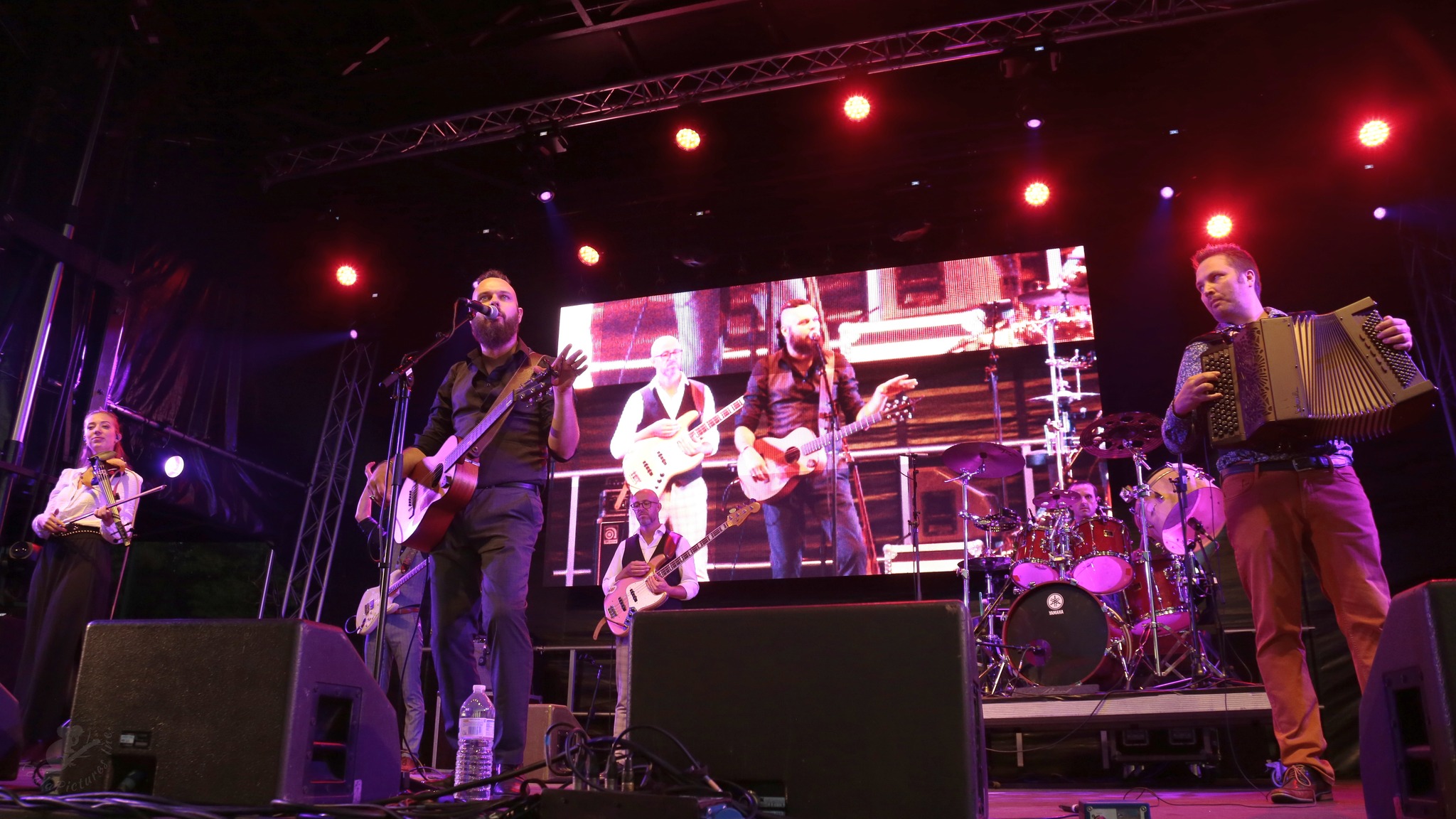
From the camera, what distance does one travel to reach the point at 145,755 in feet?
7.18

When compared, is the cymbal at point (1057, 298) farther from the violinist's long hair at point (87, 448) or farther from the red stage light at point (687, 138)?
the violinist's long hair at point (87, 448)

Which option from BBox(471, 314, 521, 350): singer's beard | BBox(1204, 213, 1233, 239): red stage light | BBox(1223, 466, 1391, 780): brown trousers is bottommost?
BBox(1223, 466, 1391, 780): brown trousers

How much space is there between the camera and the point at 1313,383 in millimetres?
3289

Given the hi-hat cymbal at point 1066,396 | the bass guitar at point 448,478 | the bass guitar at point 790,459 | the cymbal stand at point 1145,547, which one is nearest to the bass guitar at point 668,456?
the bass guitar at point 790,459

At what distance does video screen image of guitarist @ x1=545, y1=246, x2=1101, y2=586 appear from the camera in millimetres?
7121

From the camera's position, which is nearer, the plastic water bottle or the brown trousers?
the plastic water bottle

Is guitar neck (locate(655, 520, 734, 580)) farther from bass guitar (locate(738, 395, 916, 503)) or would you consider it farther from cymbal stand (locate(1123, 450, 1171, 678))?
cymbal stand (locate(1123, 450, 1171, 678))

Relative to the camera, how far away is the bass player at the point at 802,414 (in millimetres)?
7258

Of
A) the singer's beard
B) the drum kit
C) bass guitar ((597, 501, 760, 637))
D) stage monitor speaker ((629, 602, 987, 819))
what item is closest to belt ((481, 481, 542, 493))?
the singer's beard

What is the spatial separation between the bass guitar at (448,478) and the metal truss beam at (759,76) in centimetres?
358

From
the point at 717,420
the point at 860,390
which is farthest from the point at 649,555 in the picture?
the point at 860,390

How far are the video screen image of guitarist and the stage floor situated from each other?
7.66ft

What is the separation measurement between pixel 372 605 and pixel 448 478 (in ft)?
13.9

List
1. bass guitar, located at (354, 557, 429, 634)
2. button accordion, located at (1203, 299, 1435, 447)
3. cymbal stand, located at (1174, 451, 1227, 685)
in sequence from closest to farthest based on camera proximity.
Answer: button accordion, located at (1203, 299, 1435, 447), cymbal stand, located at (1174, 451, 1227, 685), bass guitar, located at (354, 557, 429, 634)
